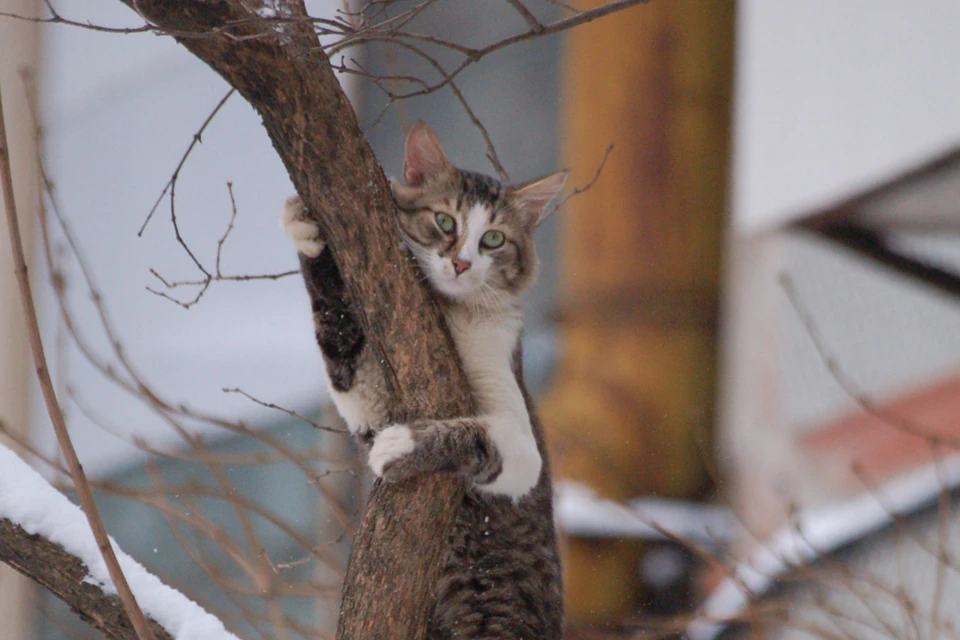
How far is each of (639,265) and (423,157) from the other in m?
1.31

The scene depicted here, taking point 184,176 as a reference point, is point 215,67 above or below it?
below

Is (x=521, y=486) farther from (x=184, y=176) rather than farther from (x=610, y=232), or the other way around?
(x=184, y=176)

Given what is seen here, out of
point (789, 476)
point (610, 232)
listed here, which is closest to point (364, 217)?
point (610, 232)

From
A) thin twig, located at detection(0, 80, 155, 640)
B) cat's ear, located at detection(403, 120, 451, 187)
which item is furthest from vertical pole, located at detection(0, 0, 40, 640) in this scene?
thin twig, located at detection(0, 80, 155, 640)

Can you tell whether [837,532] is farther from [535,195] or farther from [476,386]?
[476,386]

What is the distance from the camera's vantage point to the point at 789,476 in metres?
4.92

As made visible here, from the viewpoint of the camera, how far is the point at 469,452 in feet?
5.10

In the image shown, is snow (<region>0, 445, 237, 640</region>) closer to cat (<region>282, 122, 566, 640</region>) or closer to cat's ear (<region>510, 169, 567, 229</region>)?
cat (<region>282, 122, 566, 640</region>)

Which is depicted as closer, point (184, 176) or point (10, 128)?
point (10, 128)

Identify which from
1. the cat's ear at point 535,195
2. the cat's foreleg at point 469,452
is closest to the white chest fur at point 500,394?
the cat's foreleg at point 469,452

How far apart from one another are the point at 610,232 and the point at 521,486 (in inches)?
61.2

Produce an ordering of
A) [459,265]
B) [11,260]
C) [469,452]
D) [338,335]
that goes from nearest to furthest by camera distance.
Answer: [469,452] → [338,335] → [459,265] → [11,260]

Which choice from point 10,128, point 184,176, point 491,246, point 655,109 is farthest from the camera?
point 184,176

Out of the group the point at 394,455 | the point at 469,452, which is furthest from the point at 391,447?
the point at 469,452
